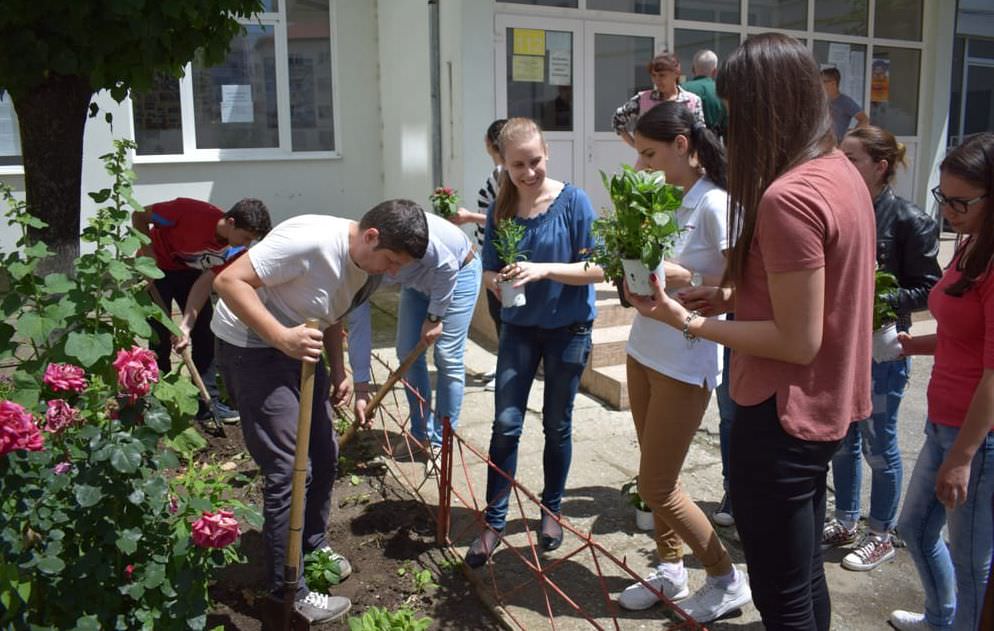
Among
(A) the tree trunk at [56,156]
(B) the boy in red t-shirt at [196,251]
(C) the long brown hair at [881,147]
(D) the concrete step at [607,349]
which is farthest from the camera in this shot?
(D) the concrete step at [607,349]

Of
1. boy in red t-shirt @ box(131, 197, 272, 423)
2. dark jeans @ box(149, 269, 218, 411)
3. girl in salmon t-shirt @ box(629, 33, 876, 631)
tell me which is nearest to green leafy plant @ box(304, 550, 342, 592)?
boy in red t-shirt @ box(131, 197, 272, 423)

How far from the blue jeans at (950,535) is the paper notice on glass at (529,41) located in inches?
240

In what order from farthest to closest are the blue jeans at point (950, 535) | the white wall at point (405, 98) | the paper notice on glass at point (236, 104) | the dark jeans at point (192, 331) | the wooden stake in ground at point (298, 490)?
the paper notice on glass at point (236, 104) → the white wall at point (405, 98) → the dark jeans at point (192, 331) → the wooden stake in ground at point (298, 490) → the blue jeans at point (950, 535)

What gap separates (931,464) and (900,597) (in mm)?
978

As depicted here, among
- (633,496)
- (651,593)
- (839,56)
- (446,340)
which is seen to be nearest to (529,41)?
(446,340)

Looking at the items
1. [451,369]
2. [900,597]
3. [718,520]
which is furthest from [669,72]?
[900,597]

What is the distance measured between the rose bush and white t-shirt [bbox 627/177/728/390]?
4.83 feet

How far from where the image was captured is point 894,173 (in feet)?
10.8

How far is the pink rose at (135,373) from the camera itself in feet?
6.85

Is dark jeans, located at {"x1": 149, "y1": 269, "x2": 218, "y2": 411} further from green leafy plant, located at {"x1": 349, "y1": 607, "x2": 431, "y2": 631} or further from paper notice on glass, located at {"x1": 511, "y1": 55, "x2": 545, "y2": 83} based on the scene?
paper notice on glass, located at {"x1": 511, "y1": 55, "x2": 545, "y2": 83}

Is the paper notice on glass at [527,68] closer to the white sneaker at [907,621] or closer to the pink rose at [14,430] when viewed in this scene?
the white sneaker at [907,621]

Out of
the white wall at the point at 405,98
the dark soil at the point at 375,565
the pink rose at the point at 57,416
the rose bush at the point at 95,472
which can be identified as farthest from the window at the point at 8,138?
the pink rose at the point at 57,416

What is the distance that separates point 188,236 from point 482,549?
8.98 feet

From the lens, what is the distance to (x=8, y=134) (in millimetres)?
8828
